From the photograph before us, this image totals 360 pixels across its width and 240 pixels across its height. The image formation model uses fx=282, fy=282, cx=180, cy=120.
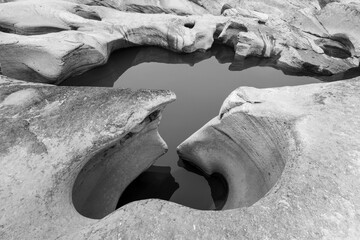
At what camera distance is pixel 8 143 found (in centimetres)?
271

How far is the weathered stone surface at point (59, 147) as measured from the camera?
2412mm

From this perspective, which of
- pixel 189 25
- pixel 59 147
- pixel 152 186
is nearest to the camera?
pixel 59 147

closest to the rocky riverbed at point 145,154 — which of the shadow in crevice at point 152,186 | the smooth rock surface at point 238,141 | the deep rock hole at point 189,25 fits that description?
the smooth rock surface at point 238,141

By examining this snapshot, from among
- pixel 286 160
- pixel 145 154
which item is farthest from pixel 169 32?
pixel 286 160

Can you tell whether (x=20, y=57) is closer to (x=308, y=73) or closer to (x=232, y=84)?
(x=232, y=84)

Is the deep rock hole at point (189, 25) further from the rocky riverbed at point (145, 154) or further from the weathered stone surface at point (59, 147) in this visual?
the weathered stone surface at point (59, 147)

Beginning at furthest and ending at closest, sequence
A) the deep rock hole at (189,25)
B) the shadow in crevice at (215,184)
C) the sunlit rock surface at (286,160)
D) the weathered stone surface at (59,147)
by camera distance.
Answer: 1. the deep rock hole at (189,25)
2. the shadow in crevice at (215,184)
3. the weathered stone surface at (59,147)
4. the sunlit rock surface at (286,160)

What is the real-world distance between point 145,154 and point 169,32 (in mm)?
3958

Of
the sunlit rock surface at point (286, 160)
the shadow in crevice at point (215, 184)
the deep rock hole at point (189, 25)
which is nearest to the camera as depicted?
the sunlit rock surface at point (286, 160)

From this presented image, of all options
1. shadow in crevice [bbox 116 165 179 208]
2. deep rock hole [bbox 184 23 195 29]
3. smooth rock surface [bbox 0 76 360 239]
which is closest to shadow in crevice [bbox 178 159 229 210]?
shadow in crevice [bbox 116 165 179 208]

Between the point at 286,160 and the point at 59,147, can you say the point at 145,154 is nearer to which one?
the point at 59,147

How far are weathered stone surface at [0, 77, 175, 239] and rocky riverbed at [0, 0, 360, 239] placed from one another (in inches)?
0.4

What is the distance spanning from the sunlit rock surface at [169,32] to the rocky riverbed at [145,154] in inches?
2.2

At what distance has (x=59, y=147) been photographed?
2.73 metres
